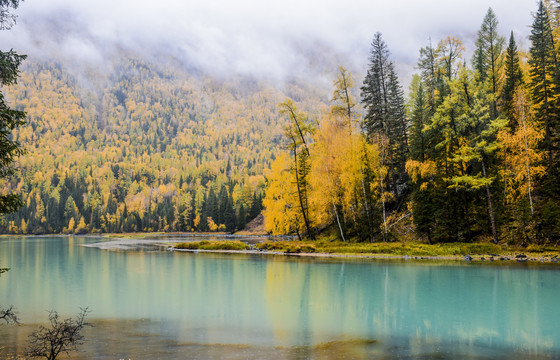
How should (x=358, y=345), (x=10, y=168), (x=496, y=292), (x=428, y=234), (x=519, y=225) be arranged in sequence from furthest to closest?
(x=428, y=234), (x=519, y=225), (x=496, y=292), (x=10, y=168), (x=358, y=345)

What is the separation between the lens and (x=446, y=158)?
1582 inches

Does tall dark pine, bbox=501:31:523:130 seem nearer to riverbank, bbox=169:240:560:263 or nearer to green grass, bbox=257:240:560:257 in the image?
green grass, bbox=257:240:560:257

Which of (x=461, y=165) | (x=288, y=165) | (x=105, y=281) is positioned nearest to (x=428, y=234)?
(x=461, y=165)

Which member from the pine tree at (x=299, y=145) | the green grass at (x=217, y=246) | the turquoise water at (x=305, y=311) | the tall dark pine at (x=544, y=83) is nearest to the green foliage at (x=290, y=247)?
the green grass at (x=217, y=246)

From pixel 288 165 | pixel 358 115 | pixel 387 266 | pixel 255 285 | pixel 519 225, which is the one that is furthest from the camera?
pixel 288 165

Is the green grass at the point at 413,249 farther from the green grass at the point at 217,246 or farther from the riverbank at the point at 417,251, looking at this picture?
the green grass at the point at 217,246

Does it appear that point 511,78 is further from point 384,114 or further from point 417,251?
point 417,251

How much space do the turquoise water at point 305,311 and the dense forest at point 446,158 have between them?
379 inches

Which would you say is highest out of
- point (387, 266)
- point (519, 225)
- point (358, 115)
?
point (358, 115)

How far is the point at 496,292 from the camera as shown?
20.3 m

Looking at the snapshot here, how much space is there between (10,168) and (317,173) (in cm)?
3495

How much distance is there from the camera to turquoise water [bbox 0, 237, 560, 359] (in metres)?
11.4

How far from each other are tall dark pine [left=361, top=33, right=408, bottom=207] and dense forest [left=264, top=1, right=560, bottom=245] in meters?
0.14

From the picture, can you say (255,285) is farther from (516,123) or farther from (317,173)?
(516,123)
